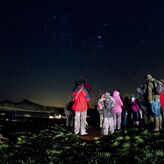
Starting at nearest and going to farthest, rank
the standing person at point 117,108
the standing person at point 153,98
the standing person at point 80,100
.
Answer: the standing person at point 153,98, the standing person at point 80,100, the standing person at point 117,108

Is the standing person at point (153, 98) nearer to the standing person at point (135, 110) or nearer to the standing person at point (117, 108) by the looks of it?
the standing person at point (117, 108)

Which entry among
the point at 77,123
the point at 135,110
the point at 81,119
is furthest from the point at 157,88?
the point at 135,110

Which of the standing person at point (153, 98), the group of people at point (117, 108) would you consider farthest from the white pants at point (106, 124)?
the standing person at point (153, 98)

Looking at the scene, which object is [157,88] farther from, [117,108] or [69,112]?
[69,112]

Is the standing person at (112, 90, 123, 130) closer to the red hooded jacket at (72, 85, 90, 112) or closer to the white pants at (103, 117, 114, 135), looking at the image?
the white pants at (103, 117, 114, 135)

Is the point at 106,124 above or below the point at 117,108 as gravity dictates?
below

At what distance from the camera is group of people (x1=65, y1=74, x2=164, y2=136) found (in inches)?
650

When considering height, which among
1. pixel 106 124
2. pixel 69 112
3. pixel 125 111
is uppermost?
pixel 125 111

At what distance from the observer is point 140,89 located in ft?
65.1

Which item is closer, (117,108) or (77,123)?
(77,123)

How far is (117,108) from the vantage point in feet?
72.0

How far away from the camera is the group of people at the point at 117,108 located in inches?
650

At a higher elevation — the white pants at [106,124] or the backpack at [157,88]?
the backpack at [157,88]

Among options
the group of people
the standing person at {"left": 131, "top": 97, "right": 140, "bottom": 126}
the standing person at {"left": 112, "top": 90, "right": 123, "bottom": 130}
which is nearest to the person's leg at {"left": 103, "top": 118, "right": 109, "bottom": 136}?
the group of people
